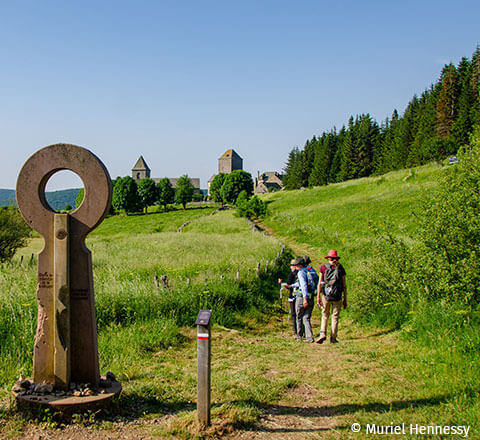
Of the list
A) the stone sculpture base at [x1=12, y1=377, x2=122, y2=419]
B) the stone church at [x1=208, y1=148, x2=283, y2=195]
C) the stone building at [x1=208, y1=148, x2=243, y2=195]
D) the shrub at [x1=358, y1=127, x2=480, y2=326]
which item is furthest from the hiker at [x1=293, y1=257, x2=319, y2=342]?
the stone building at [x1=208, y1=148, x2=243, y2=195]

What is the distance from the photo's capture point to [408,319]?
7820 millimetres

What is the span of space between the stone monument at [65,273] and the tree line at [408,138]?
5097 cm

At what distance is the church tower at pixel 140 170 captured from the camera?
516ft

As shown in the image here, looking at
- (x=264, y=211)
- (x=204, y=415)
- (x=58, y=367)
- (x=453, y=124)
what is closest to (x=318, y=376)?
(x=204, y=415)

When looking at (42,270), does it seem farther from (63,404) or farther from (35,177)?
(63,404)

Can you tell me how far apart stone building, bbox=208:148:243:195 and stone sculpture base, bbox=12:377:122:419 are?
143 metres

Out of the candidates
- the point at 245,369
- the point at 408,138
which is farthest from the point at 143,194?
the point at 245,369

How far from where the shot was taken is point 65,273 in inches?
177

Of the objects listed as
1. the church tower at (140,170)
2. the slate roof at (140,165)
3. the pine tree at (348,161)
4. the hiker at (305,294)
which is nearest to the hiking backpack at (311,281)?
the hiker at (305,294)

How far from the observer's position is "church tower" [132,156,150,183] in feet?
516

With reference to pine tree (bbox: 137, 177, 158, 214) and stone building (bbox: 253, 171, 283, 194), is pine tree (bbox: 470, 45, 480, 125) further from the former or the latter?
stone building (bbox: 253, 171, 283, 194)

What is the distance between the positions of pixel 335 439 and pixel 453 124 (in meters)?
56.8

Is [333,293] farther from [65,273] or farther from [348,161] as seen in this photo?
[348,161]

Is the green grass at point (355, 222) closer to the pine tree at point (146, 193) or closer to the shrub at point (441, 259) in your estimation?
the shrub at point (441, 259)
